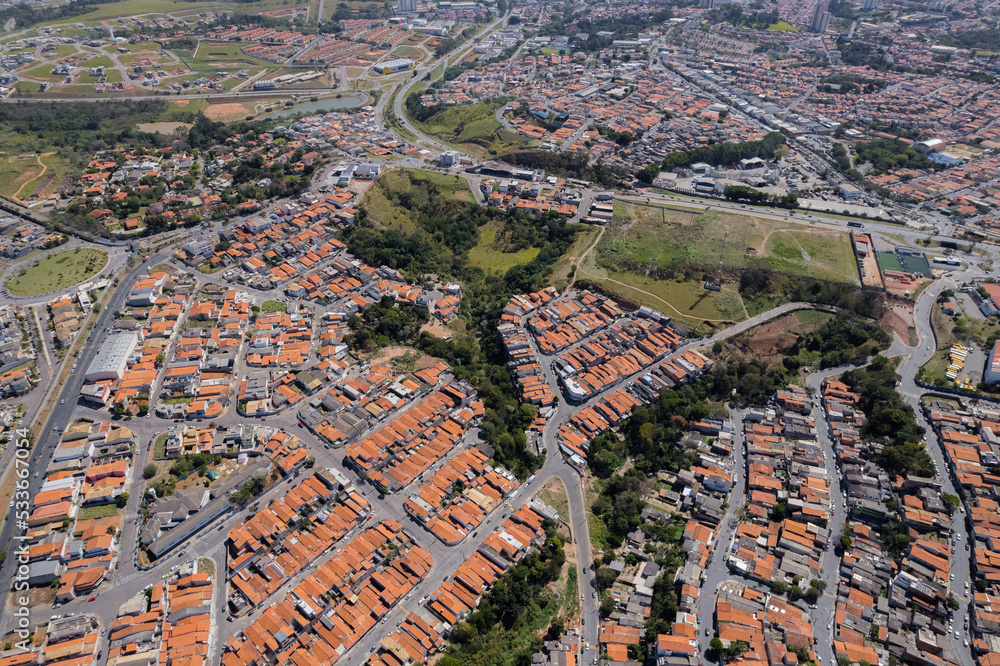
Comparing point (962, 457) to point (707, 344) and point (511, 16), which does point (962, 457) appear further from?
point (511, 16)

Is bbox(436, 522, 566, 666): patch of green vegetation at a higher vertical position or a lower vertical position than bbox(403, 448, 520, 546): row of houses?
lower

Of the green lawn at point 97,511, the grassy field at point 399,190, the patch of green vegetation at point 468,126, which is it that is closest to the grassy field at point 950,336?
the grassy field at point 399,190

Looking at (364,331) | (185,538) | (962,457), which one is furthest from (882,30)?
(185,538)

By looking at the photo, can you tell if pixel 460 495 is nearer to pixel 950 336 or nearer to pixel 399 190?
pixel 950 336

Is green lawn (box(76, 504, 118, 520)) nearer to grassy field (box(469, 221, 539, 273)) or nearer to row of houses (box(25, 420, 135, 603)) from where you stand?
row of houses (box(25, 420, 135, 603))

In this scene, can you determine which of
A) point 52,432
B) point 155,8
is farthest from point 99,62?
point 52,432

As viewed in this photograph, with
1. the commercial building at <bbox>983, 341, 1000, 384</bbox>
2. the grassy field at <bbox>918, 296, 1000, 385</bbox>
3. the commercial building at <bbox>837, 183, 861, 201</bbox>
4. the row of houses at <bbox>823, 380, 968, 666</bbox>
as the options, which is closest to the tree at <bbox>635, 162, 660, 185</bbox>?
the commercial building at <bbox>837, 183, 861, 201</bbox>
